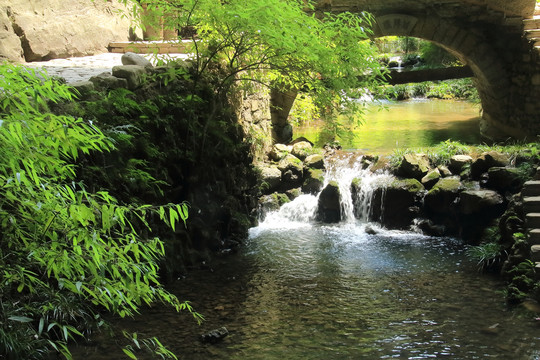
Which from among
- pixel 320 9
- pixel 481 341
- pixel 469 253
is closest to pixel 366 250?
pixel 469 253

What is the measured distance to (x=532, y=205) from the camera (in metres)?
5.70

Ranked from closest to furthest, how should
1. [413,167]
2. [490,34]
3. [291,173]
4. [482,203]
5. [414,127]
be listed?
[482,203] → [413,167] → [291,173] → [490,34] → [414,127]

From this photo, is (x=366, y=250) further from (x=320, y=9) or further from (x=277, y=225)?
(x=320, y=9)

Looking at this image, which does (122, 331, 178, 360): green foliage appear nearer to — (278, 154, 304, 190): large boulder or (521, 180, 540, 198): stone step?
(521, 180, 540, 198): stone step

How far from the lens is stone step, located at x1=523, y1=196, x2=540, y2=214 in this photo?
5680 millimetres

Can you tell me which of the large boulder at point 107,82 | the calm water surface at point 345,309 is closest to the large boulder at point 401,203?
the calm water surface at point 345,309

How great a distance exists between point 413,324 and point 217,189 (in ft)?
11.0

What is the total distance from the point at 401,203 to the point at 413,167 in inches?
25.5

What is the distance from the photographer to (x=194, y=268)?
621 centimetres

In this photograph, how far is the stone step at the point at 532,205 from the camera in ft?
18.6

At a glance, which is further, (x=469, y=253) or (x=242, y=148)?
(x=242, y=148)

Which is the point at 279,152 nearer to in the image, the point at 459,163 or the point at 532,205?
the point at 459,163

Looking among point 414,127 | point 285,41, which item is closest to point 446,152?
point 285,41

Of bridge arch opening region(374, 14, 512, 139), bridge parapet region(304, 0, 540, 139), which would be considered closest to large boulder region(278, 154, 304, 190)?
bridge parapet region(304, 0, 540, 139)
